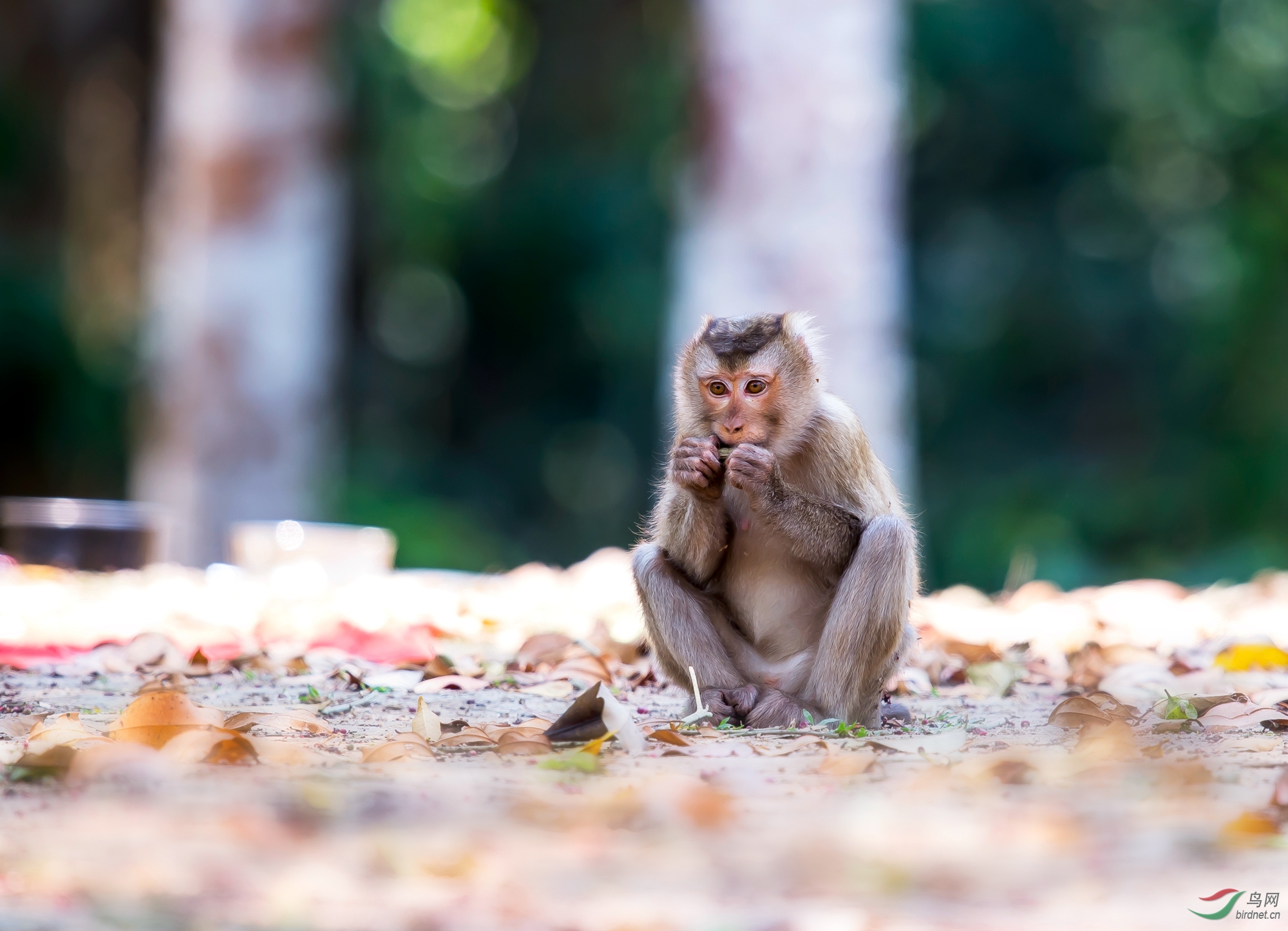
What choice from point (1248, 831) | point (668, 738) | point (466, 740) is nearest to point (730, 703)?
point (668, 738)

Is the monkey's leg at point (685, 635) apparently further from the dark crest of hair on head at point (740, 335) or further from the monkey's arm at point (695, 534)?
the dark crest of hair on head at point (740, 335)

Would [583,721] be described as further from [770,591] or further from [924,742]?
[770,591]

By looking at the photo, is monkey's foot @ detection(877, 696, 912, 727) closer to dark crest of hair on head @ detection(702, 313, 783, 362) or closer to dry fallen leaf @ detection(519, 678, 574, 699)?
dry fallen leaf @ detection(519, 678, 574, 699)

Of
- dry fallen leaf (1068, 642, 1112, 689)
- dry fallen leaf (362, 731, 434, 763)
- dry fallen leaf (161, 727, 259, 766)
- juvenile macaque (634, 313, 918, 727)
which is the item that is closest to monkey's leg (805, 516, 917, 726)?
juvenile macaque (634, 313, 918, 727)

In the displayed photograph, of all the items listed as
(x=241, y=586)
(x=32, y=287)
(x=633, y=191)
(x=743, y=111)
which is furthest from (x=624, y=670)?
(x=32, y=287)

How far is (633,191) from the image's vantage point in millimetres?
15789

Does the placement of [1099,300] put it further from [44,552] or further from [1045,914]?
[1045,914]

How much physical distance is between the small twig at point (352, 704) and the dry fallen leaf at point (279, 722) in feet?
0.62

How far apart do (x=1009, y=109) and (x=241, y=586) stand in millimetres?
11305

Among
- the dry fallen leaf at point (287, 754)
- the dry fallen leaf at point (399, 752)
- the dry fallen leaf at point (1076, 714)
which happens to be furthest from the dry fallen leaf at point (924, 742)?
the dry fallen leaf at point (287, 754)

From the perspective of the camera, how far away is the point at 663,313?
15.3 meters

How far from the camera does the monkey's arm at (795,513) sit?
379 centimetres

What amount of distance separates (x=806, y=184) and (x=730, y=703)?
517 cm

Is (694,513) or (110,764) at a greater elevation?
(694,513)
